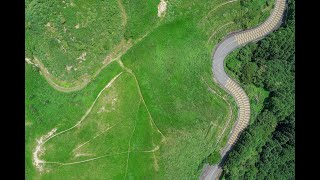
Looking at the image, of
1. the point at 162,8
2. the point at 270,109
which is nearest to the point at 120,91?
the point at 162,8

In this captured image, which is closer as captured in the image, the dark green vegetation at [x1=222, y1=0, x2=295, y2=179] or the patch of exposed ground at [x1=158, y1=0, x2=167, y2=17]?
the patch of exposed ground at [x1=158, y1=0, x2=167, y2=17]

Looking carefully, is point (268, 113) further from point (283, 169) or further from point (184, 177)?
point (184, 177)

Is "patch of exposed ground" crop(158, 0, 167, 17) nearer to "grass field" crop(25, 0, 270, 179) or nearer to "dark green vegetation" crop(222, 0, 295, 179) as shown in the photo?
"grass field" crop(25, 0, 270, 179)

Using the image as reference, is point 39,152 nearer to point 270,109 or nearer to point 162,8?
point 162,8

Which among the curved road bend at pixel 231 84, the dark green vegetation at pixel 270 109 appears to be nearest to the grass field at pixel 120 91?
the curved road bend at pixel 231 84

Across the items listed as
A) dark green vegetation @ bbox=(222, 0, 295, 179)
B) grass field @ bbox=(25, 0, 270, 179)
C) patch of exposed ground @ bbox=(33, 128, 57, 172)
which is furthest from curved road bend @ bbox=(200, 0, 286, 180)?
patch of exposed ground @ bbox=(33, 128, 57, 172)

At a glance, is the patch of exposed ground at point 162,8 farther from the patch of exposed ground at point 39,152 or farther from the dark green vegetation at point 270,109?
the patch of exposed ground at point 39,152
